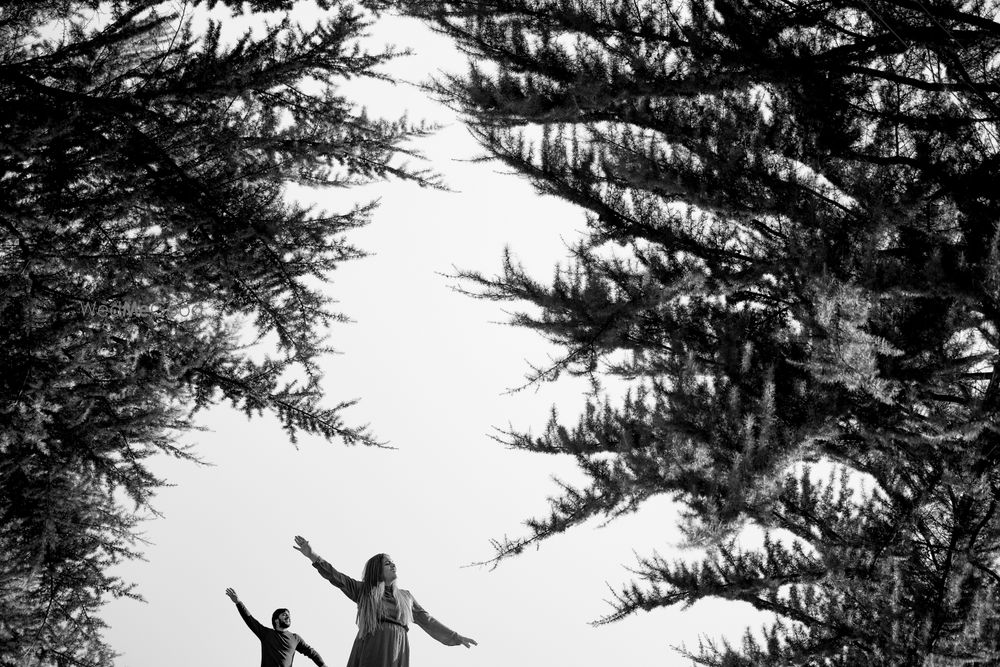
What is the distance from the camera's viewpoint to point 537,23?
22.3ft

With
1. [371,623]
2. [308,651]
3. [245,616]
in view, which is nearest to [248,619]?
[245,616]

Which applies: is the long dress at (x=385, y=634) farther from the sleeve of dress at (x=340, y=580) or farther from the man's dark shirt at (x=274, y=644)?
the man's dark shirt at (x=274, y=644)

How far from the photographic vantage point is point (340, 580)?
6.36m

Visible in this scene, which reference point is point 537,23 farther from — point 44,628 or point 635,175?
point 44,628

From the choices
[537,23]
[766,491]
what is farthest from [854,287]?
[537,23]

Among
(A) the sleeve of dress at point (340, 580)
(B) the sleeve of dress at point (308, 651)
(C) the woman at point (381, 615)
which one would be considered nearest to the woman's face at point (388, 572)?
(C) the woman at point (381, 615)

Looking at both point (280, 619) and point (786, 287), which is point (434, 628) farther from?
point (786, 287)

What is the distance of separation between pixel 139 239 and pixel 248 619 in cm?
424

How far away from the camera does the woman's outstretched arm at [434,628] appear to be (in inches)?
252

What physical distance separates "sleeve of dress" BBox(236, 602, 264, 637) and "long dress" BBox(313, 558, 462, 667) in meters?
0.71

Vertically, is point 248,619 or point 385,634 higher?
point 248,619

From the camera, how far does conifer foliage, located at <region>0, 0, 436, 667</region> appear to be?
6844mm

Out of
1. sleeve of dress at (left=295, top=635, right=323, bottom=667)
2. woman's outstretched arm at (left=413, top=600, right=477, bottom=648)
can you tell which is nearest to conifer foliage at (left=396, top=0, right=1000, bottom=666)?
woman's outstretched arm at (left=413, top=600, right=477, bottom=648)

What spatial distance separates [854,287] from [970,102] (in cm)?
228
